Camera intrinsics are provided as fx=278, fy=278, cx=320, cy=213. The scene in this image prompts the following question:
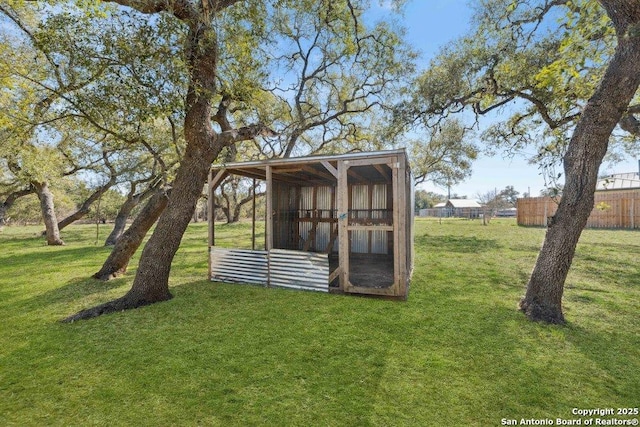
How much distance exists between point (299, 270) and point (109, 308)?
3.01 meters

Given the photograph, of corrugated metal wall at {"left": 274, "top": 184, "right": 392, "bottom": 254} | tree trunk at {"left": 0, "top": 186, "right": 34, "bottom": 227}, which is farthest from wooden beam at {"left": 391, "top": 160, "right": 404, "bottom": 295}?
tree trunk at {"left": 0, "top": 186, "right": 34, "bottom": 227}

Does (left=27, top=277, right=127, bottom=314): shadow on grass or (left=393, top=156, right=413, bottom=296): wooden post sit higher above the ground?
(left=393, top=156, right=413, bottom=296): wooden post

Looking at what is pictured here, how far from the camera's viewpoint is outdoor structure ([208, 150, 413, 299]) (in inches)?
189

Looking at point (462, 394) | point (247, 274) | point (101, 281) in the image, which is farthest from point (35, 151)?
point (462, 394)

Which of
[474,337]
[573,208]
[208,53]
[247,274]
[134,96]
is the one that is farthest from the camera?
[247,274]

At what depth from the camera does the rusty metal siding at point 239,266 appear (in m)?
5.59

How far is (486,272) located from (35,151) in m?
15.5

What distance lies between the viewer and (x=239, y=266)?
5.79 meters

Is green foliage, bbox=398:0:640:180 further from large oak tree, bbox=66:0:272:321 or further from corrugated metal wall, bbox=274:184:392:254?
large oak tree, bbox=66:0:272:321

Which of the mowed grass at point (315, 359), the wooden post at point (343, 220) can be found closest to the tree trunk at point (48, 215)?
the mowed grass at point (315, 359)

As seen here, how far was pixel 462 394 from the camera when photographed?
2.24 m

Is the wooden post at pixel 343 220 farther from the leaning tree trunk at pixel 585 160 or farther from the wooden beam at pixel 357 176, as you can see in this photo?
the leaning tree trunk at pixel 585 160

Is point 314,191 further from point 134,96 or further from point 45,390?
point 45,390

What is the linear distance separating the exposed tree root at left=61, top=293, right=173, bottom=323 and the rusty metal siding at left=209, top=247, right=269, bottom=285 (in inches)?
57.8
